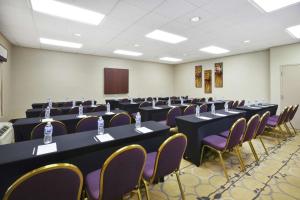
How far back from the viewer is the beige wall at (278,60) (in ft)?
17.6

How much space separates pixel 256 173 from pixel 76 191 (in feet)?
8.63

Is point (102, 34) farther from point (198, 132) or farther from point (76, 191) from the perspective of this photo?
point (76, 191)

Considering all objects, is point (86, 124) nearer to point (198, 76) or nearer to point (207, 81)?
point (207, 81)

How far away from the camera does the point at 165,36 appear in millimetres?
4840

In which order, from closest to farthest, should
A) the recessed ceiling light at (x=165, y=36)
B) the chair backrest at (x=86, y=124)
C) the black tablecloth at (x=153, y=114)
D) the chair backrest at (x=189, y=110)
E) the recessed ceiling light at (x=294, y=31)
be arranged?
the chair backrest at (x=86, y=124) → the recessed ceiling light at (x=294, y=31) → the chair backrest at (x=189, y=110) → the black tablecloth at (x=153, y=114) → the recessed ceiling light at (x=165, y=36)

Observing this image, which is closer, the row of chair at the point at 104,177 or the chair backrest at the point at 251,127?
the row of chair at the point at 104,177

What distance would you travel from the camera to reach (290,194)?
2.04 metres

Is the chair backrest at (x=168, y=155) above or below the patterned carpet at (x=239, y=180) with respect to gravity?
above

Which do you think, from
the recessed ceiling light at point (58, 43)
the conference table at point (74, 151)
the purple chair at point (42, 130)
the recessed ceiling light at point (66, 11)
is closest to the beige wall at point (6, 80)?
the recessed ceiling light at point (58, 43)

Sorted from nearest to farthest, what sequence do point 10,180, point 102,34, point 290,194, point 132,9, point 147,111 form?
point 10,180 → point 290,194 → point 132,9 → point 147,111 → point 102,34

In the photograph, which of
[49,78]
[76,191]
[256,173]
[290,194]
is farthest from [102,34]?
[290,194]

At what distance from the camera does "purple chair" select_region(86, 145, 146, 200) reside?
3.99 ft

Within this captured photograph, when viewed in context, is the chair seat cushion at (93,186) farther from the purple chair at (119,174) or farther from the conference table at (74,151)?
the conference table at (74,151)

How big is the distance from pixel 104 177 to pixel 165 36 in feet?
14.7
